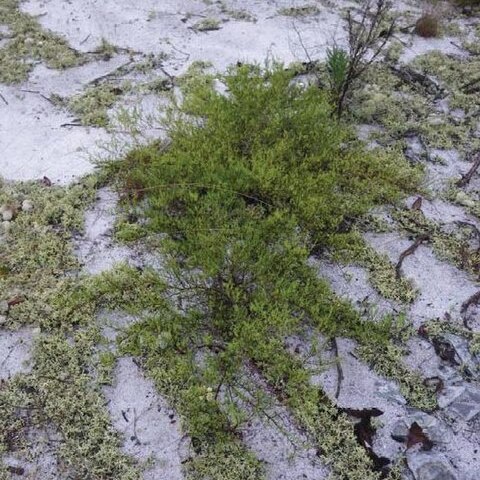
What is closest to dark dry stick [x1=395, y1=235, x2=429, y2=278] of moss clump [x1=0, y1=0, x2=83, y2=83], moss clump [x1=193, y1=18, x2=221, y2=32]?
moss clump [x1=193, y1=18, x2=221, y2=32]

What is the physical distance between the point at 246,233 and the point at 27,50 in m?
4.30

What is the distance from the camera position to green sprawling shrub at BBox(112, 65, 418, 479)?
3199 mm

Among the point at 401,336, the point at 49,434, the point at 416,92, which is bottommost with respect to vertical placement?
the point at 49,434

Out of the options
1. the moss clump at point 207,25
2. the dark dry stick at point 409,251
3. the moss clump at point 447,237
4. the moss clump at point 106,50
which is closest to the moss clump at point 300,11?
the moss clump at point 207,25

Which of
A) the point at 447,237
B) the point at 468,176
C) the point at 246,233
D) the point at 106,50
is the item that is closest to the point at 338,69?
the point at 468,176

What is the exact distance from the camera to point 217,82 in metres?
5.98

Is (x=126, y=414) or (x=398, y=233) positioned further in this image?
(x=398, y=233)

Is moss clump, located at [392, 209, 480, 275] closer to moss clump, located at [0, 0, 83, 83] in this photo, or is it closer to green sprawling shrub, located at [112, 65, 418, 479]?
green sprawling shrub, located at [112, 65, 418, 479]

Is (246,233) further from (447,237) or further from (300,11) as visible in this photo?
(300,11)

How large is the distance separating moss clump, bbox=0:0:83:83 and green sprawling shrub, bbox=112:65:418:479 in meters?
1.96

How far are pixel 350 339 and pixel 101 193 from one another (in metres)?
2.45

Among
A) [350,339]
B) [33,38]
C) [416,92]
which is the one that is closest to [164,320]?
[350,339]

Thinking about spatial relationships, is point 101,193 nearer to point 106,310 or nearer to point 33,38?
point 106,310

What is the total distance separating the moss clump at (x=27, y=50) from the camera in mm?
6078
